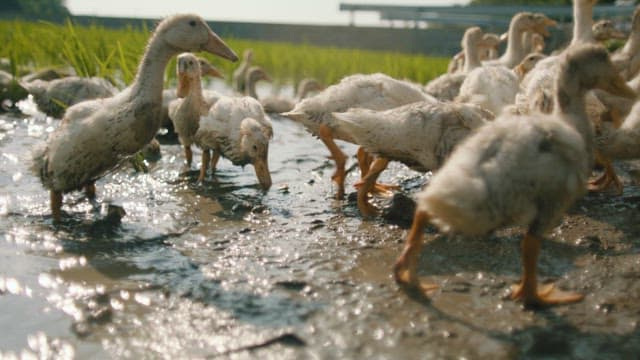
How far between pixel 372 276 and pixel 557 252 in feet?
4.50

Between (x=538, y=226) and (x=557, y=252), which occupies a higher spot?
(x=538, y=226)

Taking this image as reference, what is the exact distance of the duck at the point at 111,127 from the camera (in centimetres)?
556

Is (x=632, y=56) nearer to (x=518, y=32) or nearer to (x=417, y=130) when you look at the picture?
(x=518, y=32)

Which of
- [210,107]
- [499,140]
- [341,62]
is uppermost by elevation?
[499,140]

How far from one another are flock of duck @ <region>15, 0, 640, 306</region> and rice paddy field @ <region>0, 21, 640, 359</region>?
0.26 metres

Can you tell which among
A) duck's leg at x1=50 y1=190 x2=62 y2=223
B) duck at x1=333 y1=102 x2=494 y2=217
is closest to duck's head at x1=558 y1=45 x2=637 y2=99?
duck at x1=333 y1=102 x2=494 y2=217

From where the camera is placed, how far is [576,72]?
4598 millimetres

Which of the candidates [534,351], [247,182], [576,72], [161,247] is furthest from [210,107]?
[534,351]

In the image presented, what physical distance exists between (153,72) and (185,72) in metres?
1.45

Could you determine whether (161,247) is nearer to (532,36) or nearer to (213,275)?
(213,275)

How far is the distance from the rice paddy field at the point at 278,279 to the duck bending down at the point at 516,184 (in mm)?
425

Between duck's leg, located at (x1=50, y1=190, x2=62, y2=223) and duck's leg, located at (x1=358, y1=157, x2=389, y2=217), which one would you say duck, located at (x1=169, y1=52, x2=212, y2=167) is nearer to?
duck's leg, located at (x1=50, y1=190, x2=62, y2=223)

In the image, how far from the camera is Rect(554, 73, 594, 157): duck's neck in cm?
452

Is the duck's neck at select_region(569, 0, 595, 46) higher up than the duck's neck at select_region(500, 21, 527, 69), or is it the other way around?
the duck's neck at select_region(569, 0, 595, 46)
